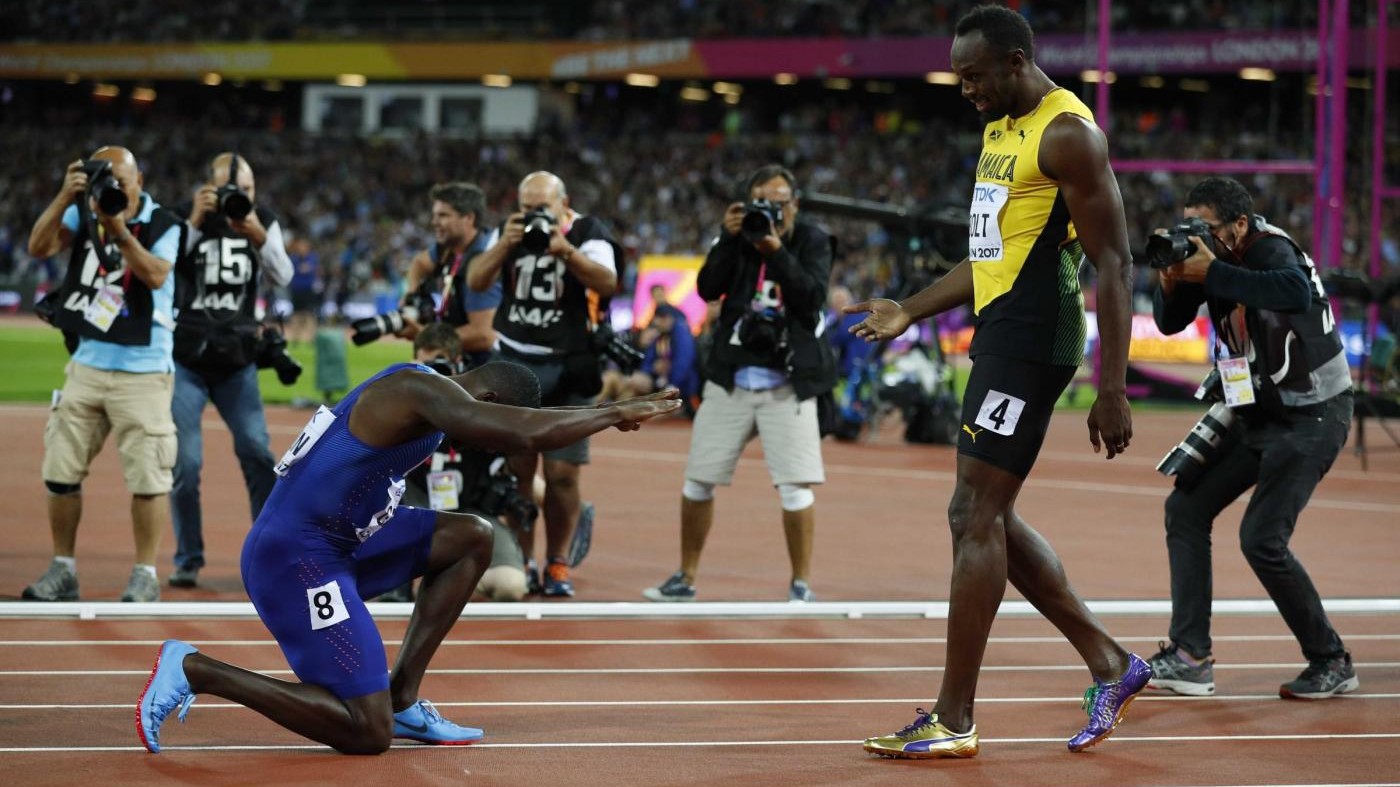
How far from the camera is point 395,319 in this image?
29.5 feet

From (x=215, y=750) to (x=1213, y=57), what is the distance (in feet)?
121

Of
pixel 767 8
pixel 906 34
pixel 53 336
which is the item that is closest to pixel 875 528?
pixel 53 336

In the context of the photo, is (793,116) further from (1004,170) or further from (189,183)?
(1004,170)

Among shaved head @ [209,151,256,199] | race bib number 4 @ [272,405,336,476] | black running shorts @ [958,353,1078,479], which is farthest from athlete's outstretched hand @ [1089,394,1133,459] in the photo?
shaved head @ [209,151,256,199]

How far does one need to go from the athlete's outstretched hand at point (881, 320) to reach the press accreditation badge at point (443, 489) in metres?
3.38

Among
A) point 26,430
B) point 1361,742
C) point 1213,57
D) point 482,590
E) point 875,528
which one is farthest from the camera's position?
point 1213,57

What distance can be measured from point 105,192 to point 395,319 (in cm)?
174

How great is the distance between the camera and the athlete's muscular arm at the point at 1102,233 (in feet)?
17.1

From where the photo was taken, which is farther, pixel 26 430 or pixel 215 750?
pixel 26 430

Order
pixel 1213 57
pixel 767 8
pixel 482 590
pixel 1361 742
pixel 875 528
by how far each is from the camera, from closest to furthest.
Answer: pixel 1361 742, pixel 482 590, pixel 875 528, pixel 1213 57, pixel 767 8

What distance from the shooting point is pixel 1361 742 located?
580cm

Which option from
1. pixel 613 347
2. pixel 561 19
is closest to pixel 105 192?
pixel 613 347

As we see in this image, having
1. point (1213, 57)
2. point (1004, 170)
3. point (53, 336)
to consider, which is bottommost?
point (53, 336)

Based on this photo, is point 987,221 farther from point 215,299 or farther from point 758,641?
point 215,299
